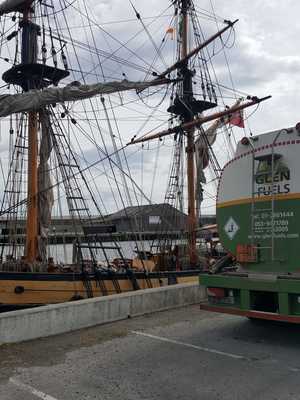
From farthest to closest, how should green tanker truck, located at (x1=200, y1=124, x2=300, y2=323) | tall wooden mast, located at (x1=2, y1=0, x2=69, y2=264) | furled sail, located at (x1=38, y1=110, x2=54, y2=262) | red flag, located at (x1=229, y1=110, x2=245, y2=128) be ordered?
red flag, located at (x1=229, y1=110, x2=245, y2=128) < furled sail, located at (x1=38, y1=110, x2=54, y2=262) < tall wooden mast, located at (x1=2, y1=0, x2=69, y2=264) < green tanker truck, located at (x1=200, y1=124, x2=300, y2=323)

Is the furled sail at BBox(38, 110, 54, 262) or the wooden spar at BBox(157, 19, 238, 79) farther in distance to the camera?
the wooden spar at BBox(157, 19, 238, 79)

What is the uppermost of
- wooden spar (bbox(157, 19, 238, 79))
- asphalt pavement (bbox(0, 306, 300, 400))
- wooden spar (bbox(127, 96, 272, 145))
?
wooden spar (bbox(157, 19, 238, 79))

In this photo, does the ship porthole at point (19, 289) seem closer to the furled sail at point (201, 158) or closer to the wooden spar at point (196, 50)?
the furled sail at point (201, 158)

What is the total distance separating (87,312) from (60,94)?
335 inches

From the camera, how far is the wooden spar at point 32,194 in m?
16.5

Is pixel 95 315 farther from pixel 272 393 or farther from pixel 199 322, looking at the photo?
pixel 272 393

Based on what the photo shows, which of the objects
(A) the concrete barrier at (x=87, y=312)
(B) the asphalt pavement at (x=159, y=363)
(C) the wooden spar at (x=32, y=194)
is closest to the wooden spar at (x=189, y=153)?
(C) the wooden spar at (x=32, y=194)

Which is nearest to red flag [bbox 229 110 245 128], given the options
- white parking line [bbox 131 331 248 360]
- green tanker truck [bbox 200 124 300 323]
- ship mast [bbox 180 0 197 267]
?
ship mast [bbox 180 0 197 267]

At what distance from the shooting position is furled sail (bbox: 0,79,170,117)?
14.0m

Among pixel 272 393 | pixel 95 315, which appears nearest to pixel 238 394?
pixel 272 393

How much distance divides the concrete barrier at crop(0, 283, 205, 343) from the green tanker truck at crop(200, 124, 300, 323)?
1.78m

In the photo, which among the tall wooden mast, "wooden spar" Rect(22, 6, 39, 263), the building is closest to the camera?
"wooden spar" Rect(22, 6, 39, 263)

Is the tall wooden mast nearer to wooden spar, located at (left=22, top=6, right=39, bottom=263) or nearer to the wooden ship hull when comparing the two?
wooden spar, located at (left=22, top=6, right=39, bottom=263)

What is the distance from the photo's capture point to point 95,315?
8469mm
